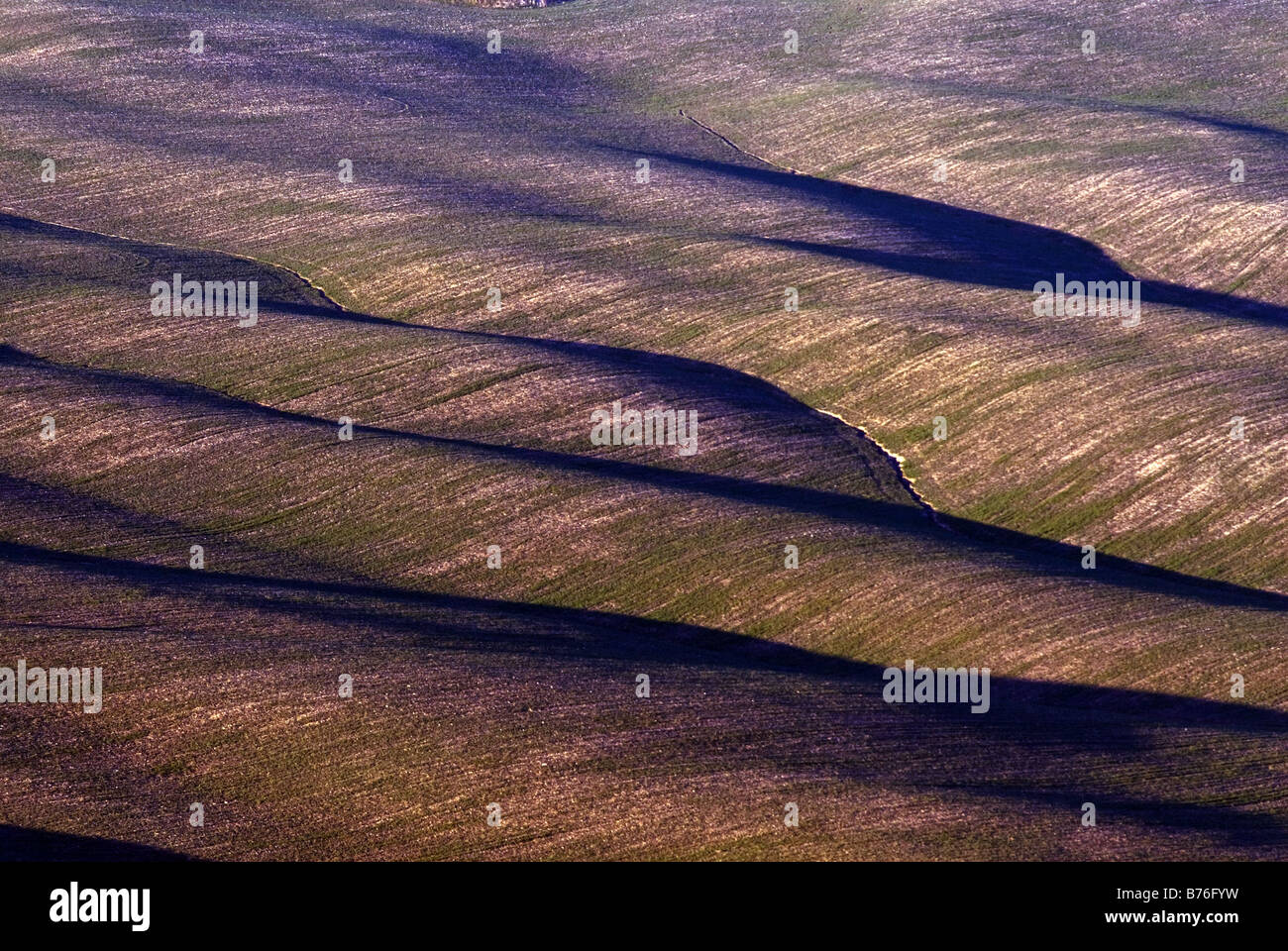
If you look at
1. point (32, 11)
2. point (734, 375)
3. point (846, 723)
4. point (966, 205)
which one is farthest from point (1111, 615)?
point (32, 11)

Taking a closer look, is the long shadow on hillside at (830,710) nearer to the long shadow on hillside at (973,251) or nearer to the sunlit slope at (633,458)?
the sunlit slope at (633,458)

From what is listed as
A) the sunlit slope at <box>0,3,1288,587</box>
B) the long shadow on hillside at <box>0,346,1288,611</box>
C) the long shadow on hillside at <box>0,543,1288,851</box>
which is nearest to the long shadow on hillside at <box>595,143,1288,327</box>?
the sunlit slope at <box>0,3,1288,587</box>

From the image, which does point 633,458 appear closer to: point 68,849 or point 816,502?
point 816,502

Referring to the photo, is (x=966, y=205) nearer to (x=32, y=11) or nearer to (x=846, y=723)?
(x=846, y=723)

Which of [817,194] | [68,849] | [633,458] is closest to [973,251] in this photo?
[817,194]

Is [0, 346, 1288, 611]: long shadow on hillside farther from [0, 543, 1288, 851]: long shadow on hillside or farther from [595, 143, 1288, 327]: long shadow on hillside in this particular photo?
[595, 143, 1288, 327]: long shadow on hillside

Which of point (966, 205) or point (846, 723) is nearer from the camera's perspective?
point (846, 723)

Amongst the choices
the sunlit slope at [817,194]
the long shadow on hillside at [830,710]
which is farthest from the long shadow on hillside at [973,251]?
the long shadow on hillside at [830,710]
